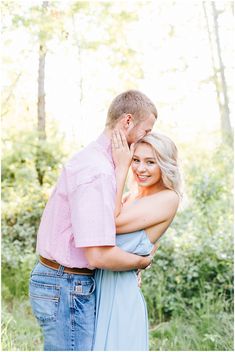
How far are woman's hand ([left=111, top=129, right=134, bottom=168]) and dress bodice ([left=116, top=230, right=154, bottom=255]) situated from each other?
35 centimetres

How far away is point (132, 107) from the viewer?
261 centimetres

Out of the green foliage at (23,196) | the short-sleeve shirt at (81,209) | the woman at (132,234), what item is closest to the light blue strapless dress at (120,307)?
the woman at (132,234)

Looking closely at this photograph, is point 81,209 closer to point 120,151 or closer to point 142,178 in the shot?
point 120,151

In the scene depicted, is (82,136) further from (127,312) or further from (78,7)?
(127,312)

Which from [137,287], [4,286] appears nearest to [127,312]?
[137,287]

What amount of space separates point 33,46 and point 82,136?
178 centimetres

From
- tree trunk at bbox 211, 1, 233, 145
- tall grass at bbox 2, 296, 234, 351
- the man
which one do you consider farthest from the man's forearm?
tree trunk at bbox 211, 1, 233, 145

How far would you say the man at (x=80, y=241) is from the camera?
7.77ft

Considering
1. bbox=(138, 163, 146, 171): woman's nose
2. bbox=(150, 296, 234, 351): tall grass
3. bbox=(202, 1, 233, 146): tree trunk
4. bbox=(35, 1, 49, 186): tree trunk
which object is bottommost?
bbox=(150, 296, 234, 351): tall grass

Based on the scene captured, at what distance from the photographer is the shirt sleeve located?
2.35m

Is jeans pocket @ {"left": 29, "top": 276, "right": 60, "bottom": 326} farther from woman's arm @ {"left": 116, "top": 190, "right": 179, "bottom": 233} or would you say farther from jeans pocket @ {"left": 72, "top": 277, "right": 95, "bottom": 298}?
woman's arm @ {"left": 116, "top": 190, "right": 179, "bottom": 233}

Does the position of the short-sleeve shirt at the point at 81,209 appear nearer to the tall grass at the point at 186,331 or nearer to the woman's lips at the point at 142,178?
the woman's lips at the point at 142,178

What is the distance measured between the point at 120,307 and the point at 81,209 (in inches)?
22.1

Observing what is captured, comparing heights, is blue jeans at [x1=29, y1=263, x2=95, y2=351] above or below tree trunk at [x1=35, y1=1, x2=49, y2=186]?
below
